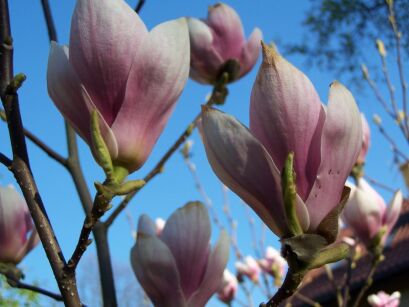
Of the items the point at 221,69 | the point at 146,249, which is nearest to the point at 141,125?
the point at 146,249

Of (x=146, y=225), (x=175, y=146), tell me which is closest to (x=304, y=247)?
(x=146, y=225)

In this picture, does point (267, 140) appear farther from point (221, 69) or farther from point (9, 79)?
point (221, 69)

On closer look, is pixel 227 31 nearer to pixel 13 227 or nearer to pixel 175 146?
pixel 175 146

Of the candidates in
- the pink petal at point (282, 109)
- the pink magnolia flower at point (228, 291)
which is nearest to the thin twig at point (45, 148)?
the pink petal at point (282, 109)

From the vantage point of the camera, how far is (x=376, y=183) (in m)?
1.83

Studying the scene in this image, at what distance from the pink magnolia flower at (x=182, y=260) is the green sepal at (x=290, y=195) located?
224 millimetres

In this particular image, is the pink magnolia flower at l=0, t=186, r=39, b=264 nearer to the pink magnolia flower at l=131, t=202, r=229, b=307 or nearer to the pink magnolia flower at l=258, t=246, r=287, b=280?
the pink magnolia flower at l=131, t=202, r=229, b=307

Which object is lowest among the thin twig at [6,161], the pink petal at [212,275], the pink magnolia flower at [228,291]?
the pink magnolia flower at [228,291]

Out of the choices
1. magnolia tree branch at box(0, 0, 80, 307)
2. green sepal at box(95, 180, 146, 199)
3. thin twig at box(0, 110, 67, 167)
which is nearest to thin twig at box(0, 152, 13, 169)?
magnolia tree branch at box(0, 0, 80, 307)

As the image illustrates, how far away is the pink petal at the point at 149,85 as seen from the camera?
50cm

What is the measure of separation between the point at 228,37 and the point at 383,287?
5080mm

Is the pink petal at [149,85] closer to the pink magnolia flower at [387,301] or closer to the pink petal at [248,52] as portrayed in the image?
the pink petal at [248,52]

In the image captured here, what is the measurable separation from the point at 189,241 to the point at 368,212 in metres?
0.69

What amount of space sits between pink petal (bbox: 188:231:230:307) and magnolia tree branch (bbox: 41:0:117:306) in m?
0.14
